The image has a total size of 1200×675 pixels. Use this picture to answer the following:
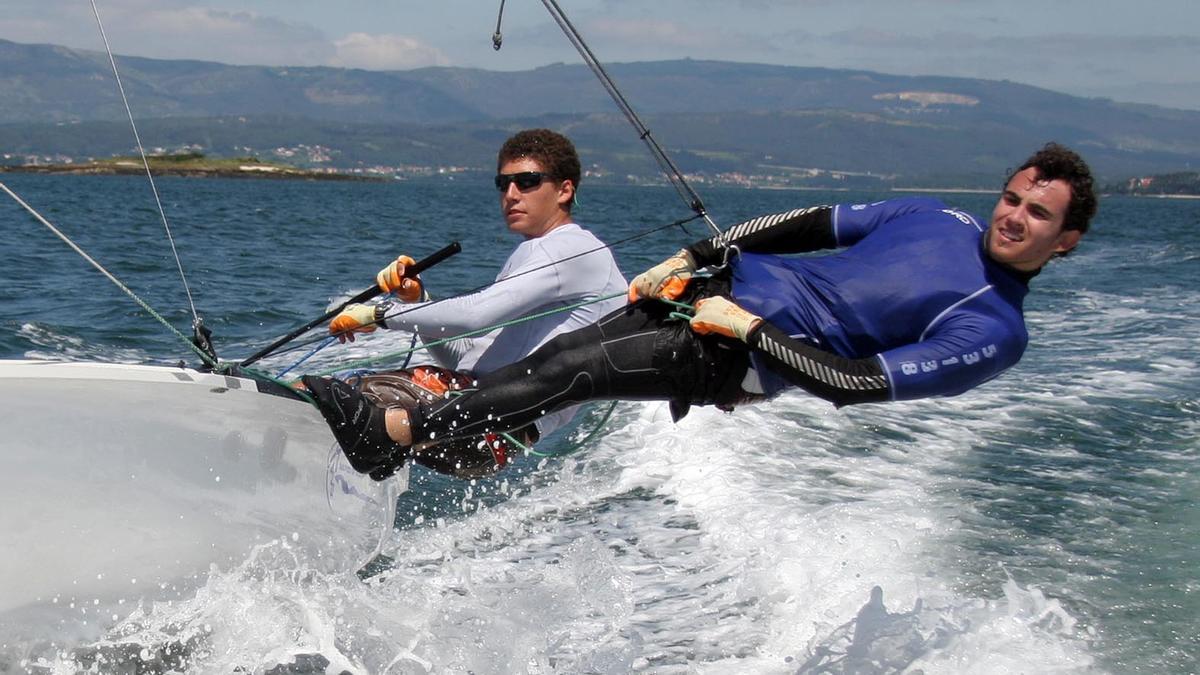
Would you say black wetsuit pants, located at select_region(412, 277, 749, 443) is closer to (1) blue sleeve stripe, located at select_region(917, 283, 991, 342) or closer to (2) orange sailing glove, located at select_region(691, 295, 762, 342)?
(2) orange sailing glove, located at select_region(691, 295, 762, 342)

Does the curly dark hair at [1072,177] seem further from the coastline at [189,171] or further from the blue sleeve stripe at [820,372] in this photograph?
the coastline at [189,171]

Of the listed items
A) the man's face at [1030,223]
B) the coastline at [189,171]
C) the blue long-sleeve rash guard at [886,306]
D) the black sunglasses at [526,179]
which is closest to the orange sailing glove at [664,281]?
the blue long-sleeve rash guard at [886,306]

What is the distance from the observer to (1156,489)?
6711 mm

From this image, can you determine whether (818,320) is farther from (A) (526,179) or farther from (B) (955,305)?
(A) (526,179)

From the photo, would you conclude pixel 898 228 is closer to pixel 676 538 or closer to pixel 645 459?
pixel 676 538

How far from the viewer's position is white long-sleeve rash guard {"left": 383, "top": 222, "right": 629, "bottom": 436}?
4113mm

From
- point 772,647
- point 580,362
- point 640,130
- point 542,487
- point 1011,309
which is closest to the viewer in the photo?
point 1011,309

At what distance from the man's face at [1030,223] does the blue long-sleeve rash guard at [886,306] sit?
0.06m

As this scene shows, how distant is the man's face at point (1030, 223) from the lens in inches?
144

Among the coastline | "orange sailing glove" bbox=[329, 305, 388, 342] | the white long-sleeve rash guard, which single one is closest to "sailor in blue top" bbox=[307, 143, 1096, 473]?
the white long-sleeve rash guard

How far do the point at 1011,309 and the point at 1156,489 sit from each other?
11.9ft

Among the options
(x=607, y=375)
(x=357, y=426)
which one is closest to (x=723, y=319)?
(x=607, y=375)

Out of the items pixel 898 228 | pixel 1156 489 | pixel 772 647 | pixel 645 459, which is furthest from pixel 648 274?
pixel 1156 489

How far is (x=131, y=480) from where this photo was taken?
400 centimetres
